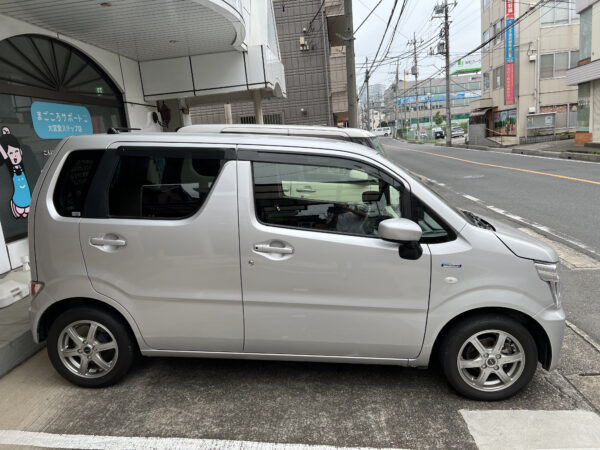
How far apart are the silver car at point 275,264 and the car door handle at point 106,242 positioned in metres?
0.01

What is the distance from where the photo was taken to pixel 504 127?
1411 inches

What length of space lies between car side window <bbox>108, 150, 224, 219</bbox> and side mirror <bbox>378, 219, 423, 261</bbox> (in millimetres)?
1189

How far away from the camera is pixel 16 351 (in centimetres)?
378

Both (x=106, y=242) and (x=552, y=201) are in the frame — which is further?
(x=552, y=201)

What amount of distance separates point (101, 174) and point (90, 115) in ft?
16.6

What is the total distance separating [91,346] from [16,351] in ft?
3.46

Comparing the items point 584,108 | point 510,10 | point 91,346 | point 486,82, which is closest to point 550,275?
point 91,346

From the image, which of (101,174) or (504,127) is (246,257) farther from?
(504,127)

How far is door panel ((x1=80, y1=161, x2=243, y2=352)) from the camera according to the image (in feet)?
9.75

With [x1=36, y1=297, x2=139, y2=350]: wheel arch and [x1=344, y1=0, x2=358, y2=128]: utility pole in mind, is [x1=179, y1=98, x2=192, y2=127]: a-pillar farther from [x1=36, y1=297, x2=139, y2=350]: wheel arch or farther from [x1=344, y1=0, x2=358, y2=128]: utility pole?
[x1=36, y1=297, x2=139, y2=350]: wheel arch

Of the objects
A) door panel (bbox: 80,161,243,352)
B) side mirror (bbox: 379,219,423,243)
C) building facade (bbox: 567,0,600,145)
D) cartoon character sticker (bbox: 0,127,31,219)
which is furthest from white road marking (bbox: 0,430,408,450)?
building facade (bbox: 567,0,600,145)

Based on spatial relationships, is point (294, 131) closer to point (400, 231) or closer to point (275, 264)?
point (275, 264)

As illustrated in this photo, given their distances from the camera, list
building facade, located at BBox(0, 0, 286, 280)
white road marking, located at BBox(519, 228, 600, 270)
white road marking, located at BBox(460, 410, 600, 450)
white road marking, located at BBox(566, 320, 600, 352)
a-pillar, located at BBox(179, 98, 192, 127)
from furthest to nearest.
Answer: a-pillar, located at BBox(179, 98, 192, 127) → building facade, located at BBox(0, 0, 286, 280) → white road marking, located at BBox(519, 228, 600, 270) → white road marking, located at BBox(566, 320, 600, 352) → white road marking, located at BBox(460, 410, 600, 450)

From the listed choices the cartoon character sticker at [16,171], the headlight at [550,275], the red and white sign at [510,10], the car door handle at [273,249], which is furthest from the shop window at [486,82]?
the car door handle at [273,249]
